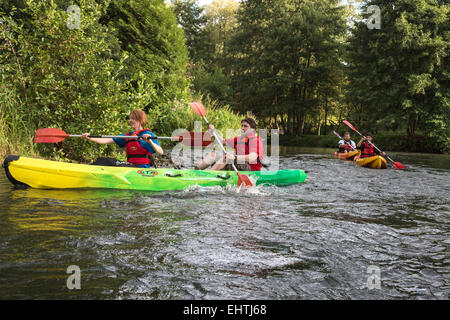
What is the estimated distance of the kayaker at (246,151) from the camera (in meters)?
6.80

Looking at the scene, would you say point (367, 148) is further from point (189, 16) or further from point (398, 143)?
point (189, 16)

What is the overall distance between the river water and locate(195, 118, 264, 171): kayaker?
3.95ft

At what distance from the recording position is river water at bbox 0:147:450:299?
248cm

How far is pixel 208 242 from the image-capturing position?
3.45 metres

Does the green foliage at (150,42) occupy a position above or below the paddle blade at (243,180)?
above

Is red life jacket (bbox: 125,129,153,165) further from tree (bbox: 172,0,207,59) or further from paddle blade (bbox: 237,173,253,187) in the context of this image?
tree (bbox: 172,0,207,59)

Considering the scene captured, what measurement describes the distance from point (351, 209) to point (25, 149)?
6.04m

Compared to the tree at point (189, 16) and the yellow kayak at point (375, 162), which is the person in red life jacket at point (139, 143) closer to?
the yellow kayak at point (375, 162)

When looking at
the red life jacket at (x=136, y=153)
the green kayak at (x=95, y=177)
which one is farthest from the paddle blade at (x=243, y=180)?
the red life jacket at (x=136, y=153)

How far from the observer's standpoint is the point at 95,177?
5.56 meters

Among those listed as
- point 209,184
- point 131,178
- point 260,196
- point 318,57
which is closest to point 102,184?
point 131,178

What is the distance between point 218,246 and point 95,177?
2.96 m

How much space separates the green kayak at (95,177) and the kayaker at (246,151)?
2.47ft
